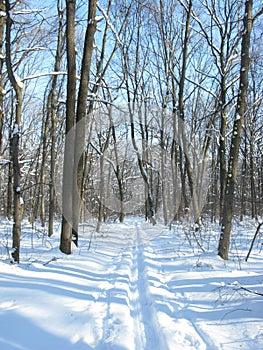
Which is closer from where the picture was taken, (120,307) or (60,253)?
(120,307)

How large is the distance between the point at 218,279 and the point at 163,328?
224 centimetres

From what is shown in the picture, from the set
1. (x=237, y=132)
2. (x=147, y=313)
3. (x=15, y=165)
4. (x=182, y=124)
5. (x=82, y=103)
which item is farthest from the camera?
(x=182, y=124)

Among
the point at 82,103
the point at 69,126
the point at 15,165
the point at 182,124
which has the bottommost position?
the point at 15,165

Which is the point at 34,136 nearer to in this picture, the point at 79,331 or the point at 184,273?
the point at 184,273

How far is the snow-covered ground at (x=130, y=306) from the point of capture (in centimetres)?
319

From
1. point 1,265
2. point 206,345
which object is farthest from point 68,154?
point 206,345

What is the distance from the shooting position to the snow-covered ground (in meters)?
3.19

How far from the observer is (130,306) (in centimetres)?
425

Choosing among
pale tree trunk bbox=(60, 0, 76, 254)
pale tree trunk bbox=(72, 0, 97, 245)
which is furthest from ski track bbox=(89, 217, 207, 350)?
pale tree trunk bbox=(72, 0, 97, 245)

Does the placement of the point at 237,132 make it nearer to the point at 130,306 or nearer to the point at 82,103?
the point at 82,103

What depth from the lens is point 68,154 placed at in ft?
26.7

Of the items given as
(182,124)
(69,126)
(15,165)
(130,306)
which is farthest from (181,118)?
(130,306)

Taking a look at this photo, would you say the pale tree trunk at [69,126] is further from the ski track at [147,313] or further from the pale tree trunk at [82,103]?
the ski track at [147,313]

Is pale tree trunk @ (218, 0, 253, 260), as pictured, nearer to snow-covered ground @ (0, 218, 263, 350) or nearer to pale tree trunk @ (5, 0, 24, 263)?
snow-covered ground @ (0, 218, 263, 350)
